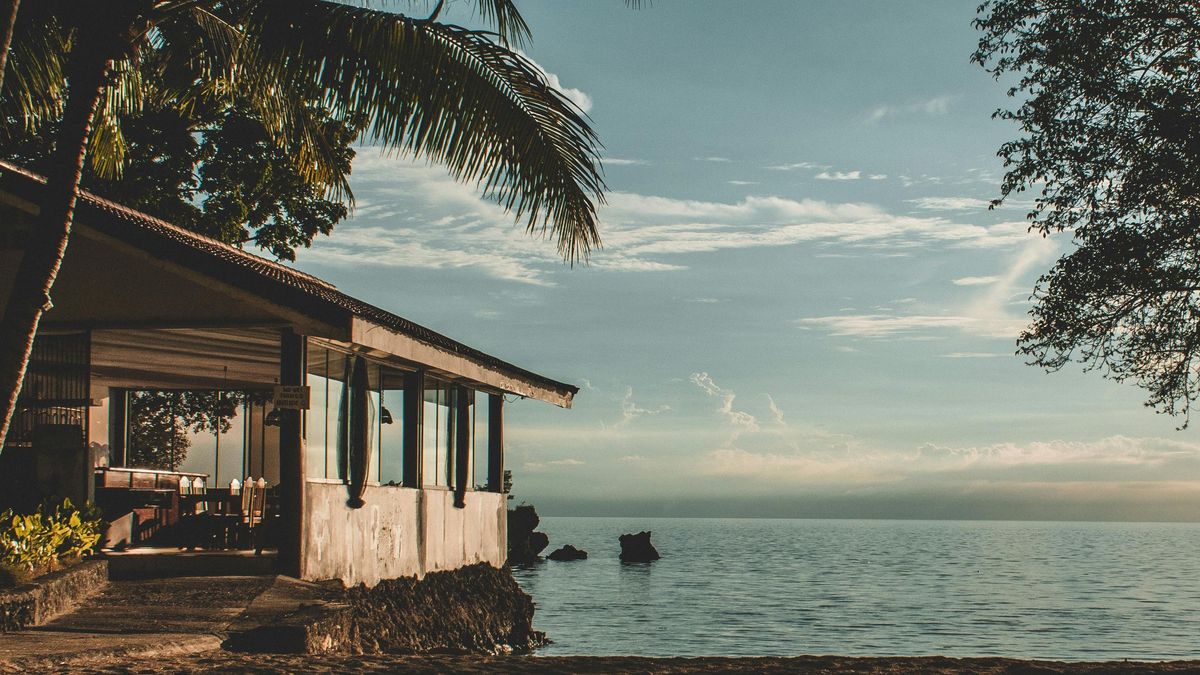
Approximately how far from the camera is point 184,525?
1798cm

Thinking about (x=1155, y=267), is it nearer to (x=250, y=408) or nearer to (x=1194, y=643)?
(x=250, y=408)

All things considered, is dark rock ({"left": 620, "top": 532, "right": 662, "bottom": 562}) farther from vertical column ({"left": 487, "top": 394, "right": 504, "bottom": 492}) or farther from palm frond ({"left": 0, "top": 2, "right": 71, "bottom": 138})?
palm frond ({"left": 0, "top": 2, "right": 71, "bottom": 138})

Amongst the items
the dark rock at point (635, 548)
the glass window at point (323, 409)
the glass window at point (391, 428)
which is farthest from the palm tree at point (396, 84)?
the dark rock at point (635, 548)

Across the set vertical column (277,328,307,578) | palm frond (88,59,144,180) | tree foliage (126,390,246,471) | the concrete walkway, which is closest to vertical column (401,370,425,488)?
vertical column (277,328,307,578)

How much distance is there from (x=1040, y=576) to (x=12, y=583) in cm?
10355

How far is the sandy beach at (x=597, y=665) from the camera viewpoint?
9508 mm

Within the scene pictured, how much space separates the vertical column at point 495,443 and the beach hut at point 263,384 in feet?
3.77

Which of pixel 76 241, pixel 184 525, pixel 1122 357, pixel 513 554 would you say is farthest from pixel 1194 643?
pixel 513 554

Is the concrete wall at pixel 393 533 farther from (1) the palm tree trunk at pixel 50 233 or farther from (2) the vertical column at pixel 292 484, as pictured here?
(1) the palm tree trunk at pixel 50 233

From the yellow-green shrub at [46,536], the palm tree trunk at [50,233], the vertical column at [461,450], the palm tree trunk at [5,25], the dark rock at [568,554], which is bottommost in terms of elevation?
the dark rock at [568,554]

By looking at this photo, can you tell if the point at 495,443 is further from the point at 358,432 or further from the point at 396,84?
the point at 396,84

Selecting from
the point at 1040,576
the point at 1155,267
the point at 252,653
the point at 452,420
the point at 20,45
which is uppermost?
the point at 20,45

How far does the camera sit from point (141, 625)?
11.5 metres

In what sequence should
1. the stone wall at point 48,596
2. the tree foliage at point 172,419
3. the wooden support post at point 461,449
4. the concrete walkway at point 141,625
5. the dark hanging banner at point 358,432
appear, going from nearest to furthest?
the concrete walkway at point 141,625 < the stone wall at point 48,596 < the dark hanging banner at point 358,432 < the wooden support post at point 461,449 < the tree foliage at point 172,419
